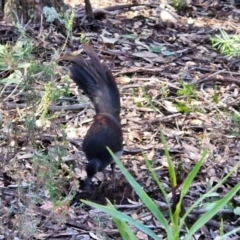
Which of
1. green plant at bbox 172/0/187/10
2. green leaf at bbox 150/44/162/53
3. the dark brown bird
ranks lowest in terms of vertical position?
green plant at bbox 172/0/187/10

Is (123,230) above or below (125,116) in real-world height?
above

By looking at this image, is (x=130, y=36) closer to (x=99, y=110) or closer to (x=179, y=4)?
(x=179, y=4)

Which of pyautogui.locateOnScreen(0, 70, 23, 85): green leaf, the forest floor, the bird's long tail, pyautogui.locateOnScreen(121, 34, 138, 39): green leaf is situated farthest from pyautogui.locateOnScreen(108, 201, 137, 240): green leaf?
pyautogui.locateOnScreen(121, 34, 138, 39): green leaf

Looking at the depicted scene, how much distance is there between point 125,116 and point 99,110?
2.07 feet

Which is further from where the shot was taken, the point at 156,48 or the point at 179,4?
the point at 179,4

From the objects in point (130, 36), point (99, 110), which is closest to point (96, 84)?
point (99, 110)

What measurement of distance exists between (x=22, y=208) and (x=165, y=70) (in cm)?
292

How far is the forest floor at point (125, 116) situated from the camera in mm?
3809

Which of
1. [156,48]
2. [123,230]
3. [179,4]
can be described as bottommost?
[179,4]

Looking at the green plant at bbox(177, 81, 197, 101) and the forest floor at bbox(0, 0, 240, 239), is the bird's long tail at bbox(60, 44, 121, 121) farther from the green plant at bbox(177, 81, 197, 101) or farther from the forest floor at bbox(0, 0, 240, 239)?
the green plant at bbox(177, 81, 197, 101)

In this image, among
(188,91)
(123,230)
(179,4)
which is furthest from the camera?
(179,4)

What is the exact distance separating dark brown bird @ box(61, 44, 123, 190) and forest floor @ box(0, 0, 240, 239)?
0.16 metres

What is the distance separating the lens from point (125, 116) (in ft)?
17.4

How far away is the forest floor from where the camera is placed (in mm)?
3809
